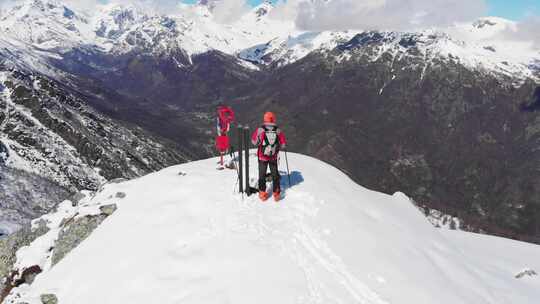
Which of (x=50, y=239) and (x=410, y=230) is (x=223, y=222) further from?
(x=410, y=230)

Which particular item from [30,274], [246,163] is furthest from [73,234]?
[246,163]

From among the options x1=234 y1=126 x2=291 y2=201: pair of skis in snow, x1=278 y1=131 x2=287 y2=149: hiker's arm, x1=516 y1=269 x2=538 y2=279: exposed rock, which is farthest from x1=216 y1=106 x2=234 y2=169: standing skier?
x1=516 y1=269 x2=538 y2=279: exposed rock

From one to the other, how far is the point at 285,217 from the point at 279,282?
486cm

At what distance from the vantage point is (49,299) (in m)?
14.0

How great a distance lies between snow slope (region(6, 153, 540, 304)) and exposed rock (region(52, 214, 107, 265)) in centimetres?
66

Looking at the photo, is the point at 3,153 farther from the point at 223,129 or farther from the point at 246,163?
the point at 246,163

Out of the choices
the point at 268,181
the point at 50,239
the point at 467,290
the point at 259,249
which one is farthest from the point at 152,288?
the point at 467,290

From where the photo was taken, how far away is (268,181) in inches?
869

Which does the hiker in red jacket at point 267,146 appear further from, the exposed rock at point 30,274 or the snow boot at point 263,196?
the exposed rock at point 30,274

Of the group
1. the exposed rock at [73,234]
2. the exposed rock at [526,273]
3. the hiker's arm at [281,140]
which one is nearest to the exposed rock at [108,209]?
the exposed rock at [73,234]

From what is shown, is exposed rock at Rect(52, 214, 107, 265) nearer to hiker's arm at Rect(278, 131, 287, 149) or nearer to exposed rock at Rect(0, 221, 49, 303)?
exposed rock at Rect(0, 221, 49, 303)

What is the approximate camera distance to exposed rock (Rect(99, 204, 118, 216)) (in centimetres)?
1864

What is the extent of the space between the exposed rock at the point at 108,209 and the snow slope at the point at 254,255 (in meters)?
0.42

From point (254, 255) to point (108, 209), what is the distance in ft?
28.1
